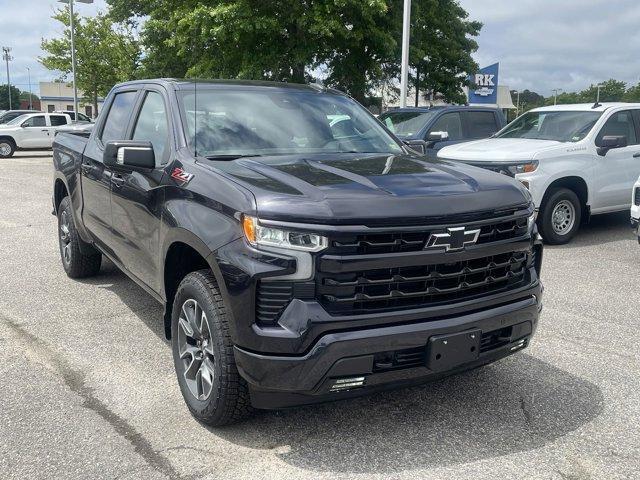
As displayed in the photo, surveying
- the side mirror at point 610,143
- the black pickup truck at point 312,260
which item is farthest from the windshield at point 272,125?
the side mirror at point 610,143

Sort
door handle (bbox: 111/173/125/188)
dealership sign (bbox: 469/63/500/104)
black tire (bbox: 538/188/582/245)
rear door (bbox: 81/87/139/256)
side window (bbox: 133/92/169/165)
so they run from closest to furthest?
side window (bbox: 133/92/169/165) < door handle (bbox: 111/173/125/188) < rear door (bbox: 81/87/139/256) < black tire (bbox: 538/188/582/245) < dealership sign (bbox: 469/63/500/104)

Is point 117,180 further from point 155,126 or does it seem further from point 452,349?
point 452,349

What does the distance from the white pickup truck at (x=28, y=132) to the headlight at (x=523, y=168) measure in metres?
22.2

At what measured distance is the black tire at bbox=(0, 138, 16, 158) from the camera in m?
25.8

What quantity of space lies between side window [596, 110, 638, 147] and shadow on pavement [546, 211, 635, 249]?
4.26ft

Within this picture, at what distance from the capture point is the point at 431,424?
11.2 feet

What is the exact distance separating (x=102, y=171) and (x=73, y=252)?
1.60m

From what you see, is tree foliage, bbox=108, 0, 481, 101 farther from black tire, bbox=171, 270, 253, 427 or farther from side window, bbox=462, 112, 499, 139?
black tire, bbox=171, 270, 253, 427

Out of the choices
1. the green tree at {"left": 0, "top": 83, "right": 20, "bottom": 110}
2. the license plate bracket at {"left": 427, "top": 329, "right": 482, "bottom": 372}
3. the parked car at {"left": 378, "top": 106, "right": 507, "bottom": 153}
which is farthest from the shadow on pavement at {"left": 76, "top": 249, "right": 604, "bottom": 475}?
the green tree at {"left": 0, "top": 83, "right": 20, "bottom": 110}

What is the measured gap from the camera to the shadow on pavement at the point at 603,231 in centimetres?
861

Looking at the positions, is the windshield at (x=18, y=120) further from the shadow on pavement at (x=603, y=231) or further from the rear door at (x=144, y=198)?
the rear door at (x=144, y=198)

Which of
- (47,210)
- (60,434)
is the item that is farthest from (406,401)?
(47,210)

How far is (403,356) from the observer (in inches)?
116

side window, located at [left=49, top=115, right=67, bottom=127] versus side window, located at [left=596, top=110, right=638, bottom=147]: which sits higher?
side window, located at [left=49, top=115, right=67, bottom=127]
